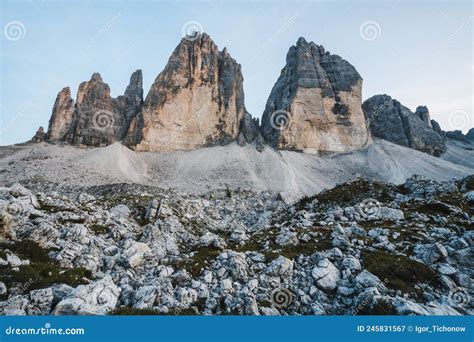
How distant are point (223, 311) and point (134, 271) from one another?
5319 millimetres

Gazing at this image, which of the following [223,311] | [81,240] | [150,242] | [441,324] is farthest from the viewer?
[150,242]

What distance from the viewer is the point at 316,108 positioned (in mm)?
118062

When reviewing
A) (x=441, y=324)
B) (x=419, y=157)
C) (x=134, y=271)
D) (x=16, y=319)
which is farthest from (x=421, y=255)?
(x=419, y=157)

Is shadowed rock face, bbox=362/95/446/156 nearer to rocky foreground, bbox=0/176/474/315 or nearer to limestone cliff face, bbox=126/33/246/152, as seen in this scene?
limestone cliff face, bbox=126/33/246/152

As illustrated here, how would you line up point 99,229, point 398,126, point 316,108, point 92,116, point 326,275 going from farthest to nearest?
point 398,126 < point 316,108 < point 92,116 < point 99,229 < point 326,275

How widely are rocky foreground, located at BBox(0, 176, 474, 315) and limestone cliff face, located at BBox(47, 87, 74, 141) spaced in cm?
9884

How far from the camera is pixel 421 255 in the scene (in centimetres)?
1515

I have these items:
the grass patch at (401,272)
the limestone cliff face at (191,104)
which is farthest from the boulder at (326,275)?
the limestone cliff face at (191,104)

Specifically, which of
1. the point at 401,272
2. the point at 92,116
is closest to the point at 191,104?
the point at 92,116

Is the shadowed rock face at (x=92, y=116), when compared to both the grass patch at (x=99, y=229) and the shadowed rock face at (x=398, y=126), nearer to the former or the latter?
the grass patch at (x=99, y=229)

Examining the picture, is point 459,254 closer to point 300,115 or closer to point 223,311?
point 223,311

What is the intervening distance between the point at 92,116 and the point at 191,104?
123ft

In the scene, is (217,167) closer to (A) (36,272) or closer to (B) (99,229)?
(B) (99,229)

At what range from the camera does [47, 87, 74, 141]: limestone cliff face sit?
106250 millimetres
